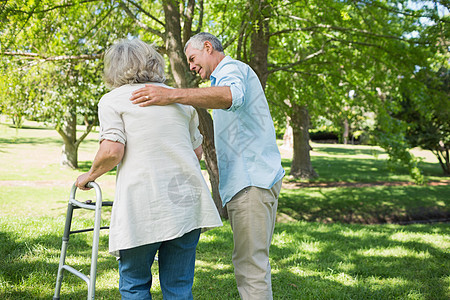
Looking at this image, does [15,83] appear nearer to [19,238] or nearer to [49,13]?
[49,13]

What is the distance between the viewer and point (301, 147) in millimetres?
15742

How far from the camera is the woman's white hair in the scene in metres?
2.02

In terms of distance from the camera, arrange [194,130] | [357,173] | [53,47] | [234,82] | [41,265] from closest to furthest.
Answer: [234,82] → [194,130] → [41,265] → [53,47] → [357,173]

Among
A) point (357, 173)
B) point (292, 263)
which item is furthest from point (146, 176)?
point (357, 173)

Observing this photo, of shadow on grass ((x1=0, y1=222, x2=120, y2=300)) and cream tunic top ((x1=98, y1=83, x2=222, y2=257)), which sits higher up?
cream tunic top ((x1=98, y1=83, x2=222, y2=257))

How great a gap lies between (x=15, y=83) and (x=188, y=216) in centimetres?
655

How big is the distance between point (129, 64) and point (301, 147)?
46.4ft

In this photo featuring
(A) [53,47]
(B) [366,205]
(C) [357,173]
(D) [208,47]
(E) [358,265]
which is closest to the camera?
(D) [208,47]

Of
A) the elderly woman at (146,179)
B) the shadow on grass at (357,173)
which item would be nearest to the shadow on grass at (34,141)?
the shadow on grass at (357,173)

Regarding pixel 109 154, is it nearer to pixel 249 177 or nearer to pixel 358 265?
pixel 249 177

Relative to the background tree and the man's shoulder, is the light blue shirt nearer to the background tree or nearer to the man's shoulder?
the man's shoulder

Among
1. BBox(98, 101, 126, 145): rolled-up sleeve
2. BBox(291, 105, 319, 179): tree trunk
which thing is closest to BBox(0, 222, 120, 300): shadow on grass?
BBox(98, 101, 126, 145): rolled-up sleeve

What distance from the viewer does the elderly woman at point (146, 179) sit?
1.92m

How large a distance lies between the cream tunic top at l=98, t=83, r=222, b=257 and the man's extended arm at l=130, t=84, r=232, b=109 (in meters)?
0.04
